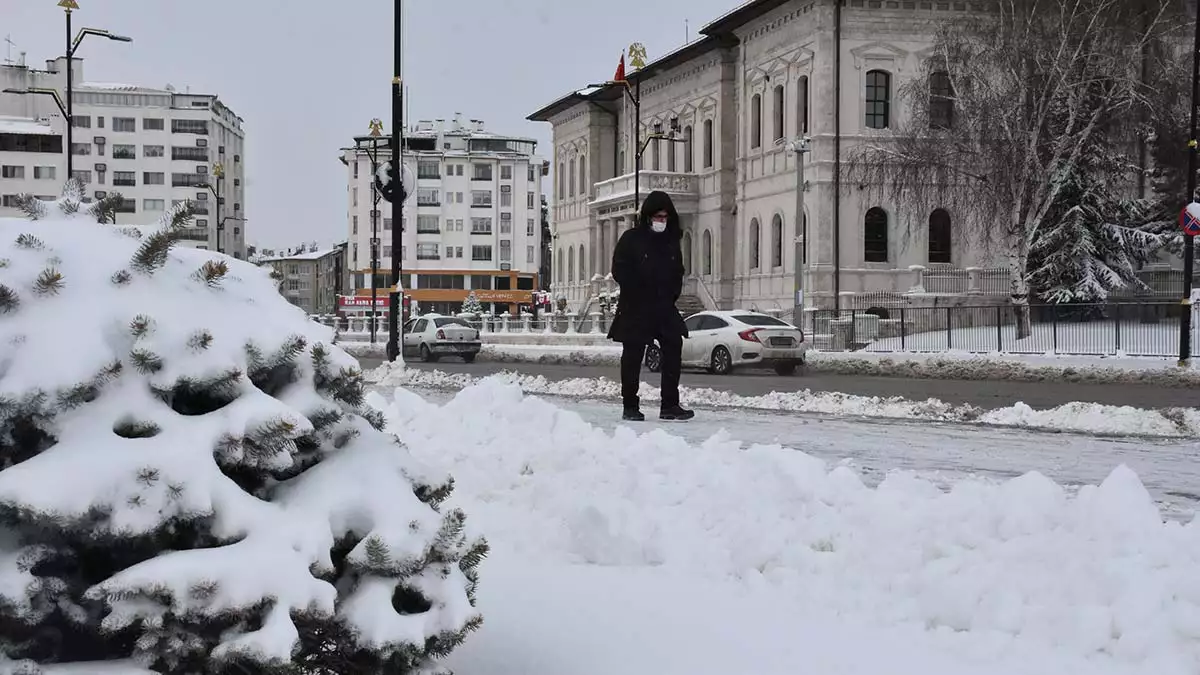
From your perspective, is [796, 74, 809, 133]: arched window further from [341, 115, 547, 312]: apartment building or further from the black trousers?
[341, 115, 547, 312]: apartment building

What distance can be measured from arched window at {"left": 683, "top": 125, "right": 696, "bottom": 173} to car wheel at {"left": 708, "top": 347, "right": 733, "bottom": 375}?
31.9 meters

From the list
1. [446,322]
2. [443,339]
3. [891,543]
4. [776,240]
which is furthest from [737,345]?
[776,240]

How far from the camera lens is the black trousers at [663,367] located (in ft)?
33.2

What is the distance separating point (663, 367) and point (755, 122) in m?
40.5

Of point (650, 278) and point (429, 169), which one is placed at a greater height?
point (429, 169)

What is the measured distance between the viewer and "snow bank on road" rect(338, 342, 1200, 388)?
21.6m

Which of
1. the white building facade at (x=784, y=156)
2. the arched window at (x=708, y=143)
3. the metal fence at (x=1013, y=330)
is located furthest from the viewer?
the arched window at (x=708, y=143)

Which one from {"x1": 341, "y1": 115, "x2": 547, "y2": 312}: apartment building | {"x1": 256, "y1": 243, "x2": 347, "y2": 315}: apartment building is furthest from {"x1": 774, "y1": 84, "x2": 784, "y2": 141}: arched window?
{"x1": 256, "y1": 243, "x2": 347, "y2": 315}: apartment building

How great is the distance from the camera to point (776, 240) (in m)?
47.3

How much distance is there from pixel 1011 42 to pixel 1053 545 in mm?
33180

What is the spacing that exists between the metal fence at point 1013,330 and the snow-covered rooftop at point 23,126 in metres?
77.2

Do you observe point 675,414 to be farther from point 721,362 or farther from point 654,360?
point 721,362

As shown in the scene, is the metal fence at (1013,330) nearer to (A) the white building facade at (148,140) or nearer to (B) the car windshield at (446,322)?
(B) the car windshield at (446,322)

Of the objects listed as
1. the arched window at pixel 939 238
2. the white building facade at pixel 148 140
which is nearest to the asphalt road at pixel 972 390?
the arched window at pixel 939 238
